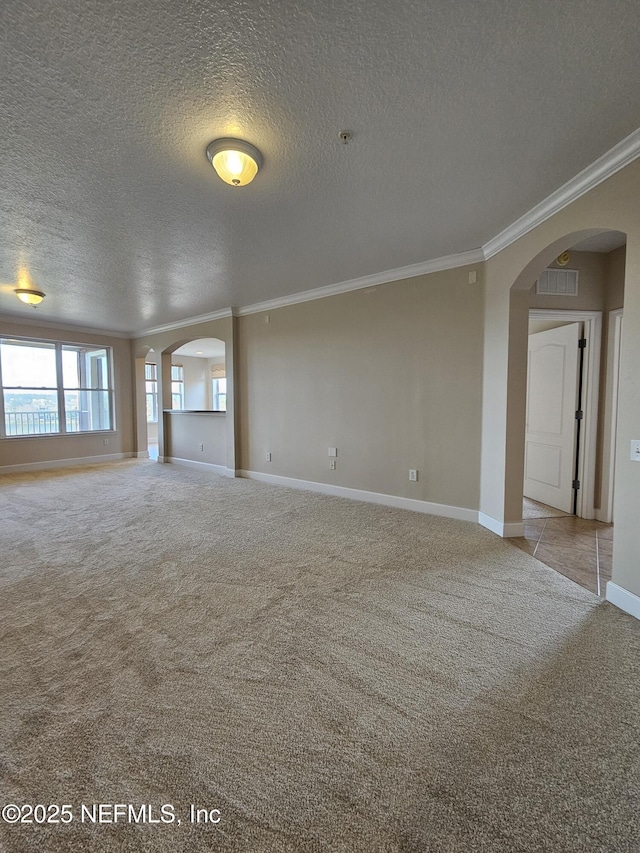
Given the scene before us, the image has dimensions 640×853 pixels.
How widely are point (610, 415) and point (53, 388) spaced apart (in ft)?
28.8

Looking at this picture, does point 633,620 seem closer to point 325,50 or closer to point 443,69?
point 443,69

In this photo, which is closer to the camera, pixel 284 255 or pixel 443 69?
pixel 443 69

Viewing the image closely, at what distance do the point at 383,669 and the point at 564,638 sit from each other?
1.04 meters

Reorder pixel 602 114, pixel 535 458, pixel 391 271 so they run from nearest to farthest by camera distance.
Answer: pixel 602 114 < pixel 391 271 < pixel 535 458

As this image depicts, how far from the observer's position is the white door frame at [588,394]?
12.6 ft

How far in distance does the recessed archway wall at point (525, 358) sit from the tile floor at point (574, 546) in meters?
0.24

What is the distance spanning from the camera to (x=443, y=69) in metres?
1.64

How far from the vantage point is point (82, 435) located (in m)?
7.45

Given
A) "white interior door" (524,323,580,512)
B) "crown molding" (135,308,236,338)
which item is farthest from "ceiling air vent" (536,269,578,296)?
"crown molding" (135,308,236,338)

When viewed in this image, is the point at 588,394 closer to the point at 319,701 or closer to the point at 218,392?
the point at 319,701

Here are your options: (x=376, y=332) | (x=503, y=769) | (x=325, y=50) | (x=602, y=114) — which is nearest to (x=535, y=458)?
(x=376, y=332)

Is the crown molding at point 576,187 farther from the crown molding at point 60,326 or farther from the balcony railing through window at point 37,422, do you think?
the balcony railing through window at point 37,422

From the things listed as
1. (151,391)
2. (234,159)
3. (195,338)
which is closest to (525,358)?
(234,159)

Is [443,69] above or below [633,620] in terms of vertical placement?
above
